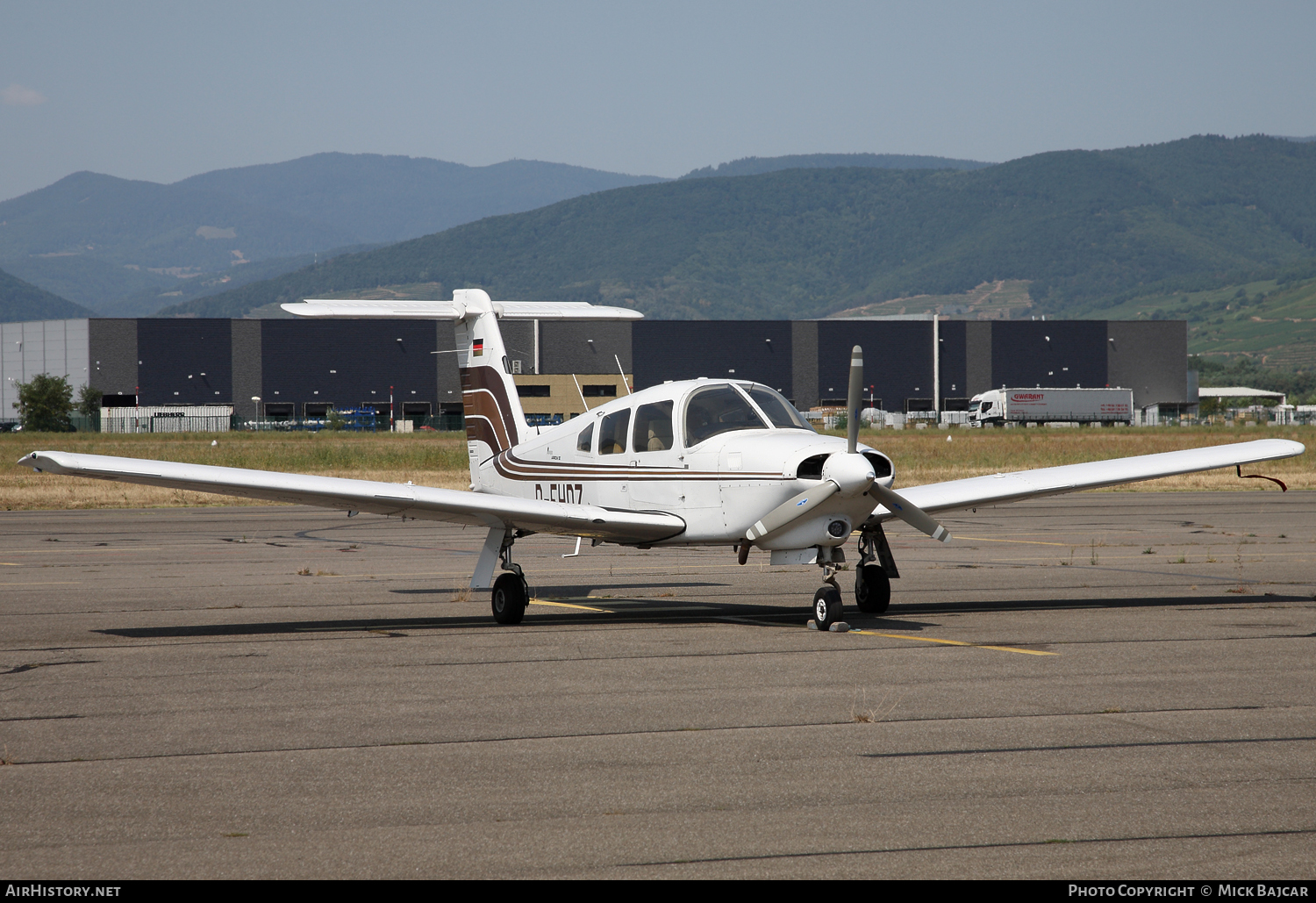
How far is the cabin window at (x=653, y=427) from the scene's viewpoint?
497 inches

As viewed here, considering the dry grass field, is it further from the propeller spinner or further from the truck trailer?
the propeller spinner

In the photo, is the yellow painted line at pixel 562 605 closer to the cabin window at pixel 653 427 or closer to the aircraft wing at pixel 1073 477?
the cabin window at pixel 653 427

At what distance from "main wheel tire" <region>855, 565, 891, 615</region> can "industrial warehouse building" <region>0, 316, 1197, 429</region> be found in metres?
84.2

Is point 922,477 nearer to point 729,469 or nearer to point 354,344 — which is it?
point 729,469

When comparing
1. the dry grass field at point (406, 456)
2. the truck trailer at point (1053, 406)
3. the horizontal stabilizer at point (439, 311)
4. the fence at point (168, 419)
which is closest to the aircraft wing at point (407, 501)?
the horizontal stabilizer at point (439, 311)

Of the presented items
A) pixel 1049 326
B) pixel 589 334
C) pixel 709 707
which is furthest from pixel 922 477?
pixel 1049 326

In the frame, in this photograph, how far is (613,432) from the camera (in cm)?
1323

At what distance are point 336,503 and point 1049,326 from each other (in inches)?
4403

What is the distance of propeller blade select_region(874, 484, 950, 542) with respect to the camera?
11.2 metres

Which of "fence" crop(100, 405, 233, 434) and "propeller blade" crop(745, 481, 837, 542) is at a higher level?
"fence" crop(100, 405, 233, 434)

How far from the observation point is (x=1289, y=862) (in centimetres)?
489

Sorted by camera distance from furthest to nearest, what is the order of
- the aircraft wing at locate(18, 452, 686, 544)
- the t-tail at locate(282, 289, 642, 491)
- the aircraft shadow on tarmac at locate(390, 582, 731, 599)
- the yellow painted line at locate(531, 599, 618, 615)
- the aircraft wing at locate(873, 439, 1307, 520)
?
1. the t-tail at locate(282, 289, 642, 491)
2. the aircraft shadow on tarmac at locate(390, 582, 731, 599)
3. the yellow painted line at locate(531, 599, 618, 615)
4. the aircraft wing at locate(873, 439, 1307, 520)
5. the aircraft wing at locate(18, 452, 686, 544)

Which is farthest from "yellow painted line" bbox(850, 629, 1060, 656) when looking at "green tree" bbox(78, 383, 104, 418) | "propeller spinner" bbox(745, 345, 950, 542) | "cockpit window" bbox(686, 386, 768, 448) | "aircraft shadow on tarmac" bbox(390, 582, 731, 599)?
"green tree" bbox(78, 383, 104, 418)

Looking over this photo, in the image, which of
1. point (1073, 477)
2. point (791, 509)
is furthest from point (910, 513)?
point (1073, 477)
